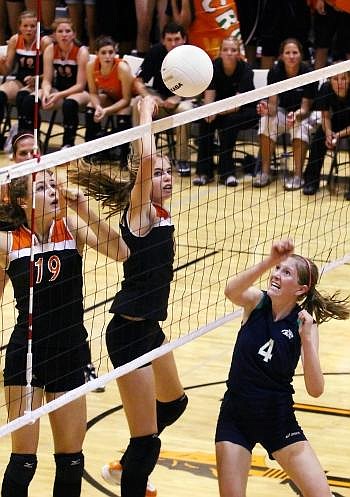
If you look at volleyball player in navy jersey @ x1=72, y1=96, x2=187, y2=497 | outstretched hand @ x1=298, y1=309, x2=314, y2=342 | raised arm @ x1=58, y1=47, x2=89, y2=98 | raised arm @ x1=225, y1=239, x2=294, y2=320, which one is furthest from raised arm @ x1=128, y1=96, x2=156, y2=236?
raised arm @ x1=58, y1=47, x2=89, y2=98

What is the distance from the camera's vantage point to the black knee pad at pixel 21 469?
23.8 ft

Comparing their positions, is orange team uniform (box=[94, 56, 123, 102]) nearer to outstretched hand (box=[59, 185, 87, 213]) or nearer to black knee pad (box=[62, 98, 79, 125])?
black knee pad (box=[62, 98, 79, 125])

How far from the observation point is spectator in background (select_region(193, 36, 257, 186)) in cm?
1581

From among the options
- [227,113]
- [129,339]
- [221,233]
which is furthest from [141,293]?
[227,113]

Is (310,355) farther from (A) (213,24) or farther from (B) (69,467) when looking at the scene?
(A) (213,24)

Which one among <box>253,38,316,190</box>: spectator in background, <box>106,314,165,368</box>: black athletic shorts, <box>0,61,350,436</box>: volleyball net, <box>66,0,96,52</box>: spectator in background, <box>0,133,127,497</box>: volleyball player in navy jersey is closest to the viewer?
<box>0,133,127,497</box>: volleyball player in navy jersey

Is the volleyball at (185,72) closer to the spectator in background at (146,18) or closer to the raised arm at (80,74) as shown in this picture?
the raised arm at (80,74)

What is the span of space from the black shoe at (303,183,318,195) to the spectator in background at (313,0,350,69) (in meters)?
2.06

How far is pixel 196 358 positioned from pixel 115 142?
149 inches

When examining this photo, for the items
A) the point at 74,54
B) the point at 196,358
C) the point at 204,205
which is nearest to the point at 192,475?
the point at 196,358

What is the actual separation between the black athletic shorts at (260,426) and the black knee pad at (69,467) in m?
0.83

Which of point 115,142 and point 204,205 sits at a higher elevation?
point 115,142

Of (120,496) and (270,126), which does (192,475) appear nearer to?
(120,496)

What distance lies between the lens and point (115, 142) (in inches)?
293
